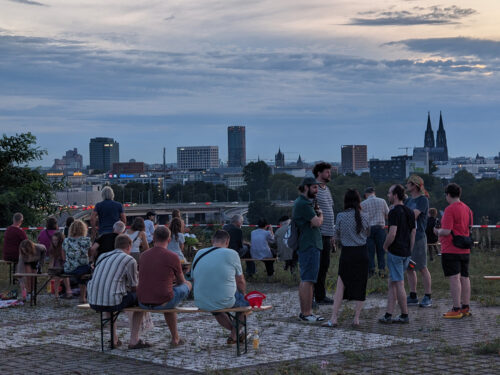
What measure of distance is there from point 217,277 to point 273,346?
947mm

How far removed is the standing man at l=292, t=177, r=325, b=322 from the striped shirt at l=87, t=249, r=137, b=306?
2196mm

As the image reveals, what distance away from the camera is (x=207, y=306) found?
324 inches

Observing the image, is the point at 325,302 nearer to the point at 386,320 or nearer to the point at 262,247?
the point at 386,320

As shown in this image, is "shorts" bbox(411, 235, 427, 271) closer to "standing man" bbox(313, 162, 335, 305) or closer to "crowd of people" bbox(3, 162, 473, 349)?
"crowd of people" bbox(3, 162, 473, 349)

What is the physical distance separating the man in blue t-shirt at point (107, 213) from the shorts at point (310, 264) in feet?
12.8

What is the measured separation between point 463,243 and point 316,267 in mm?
1874

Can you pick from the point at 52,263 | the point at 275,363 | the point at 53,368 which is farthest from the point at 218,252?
the point at 52,263

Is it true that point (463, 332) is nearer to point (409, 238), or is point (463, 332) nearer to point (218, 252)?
point (409, 238)

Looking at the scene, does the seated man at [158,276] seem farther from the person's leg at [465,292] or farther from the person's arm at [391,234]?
the person's leg at [465,292]

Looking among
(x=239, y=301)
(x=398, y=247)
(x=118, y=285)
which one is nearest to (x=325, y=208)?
(x=398, y=247)

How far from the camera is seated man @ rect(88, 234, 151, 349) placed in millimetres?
8469

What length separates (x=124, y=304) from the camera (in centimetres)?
850

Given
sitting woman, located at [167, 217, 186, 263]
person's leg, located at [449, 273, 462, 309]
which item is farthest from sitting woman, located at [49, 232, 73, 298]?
person's leg, located at [449, 273, 462, 309]

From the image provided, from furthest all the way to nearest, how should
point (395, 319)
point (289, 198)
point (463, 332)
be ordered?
point (289, 198)
point (395, 319)
point (463, 332)
